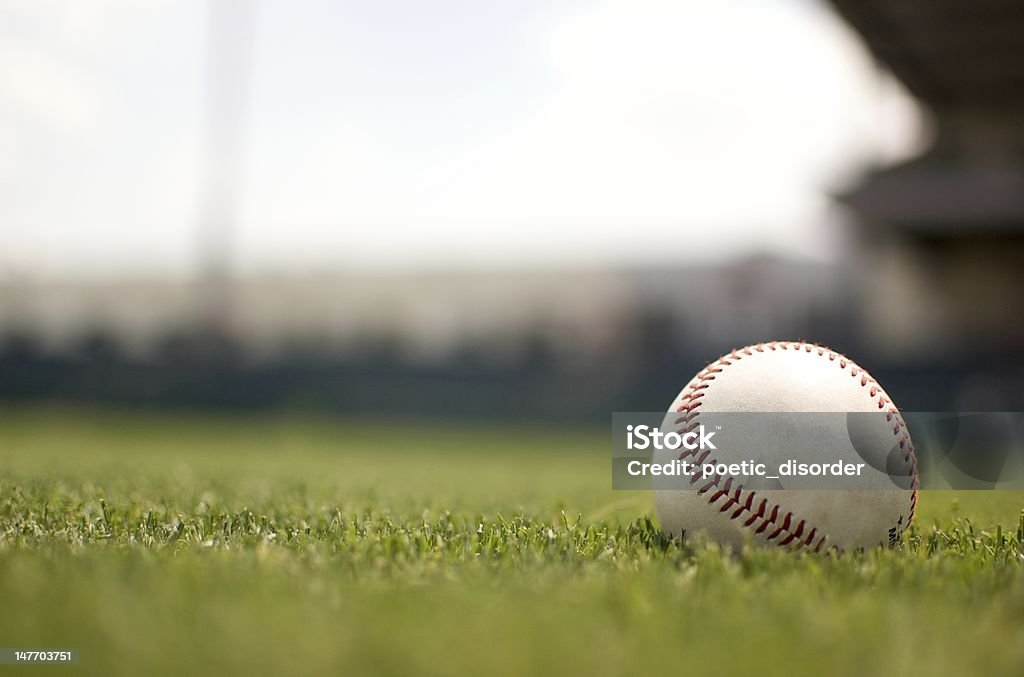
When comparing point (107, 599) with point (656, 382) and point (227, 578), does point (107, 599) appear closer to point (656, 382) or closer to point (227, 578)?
point (227, 578)

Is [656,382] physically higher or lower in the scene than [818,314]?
lower

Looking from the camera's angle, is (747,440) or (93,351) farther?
(93,351)

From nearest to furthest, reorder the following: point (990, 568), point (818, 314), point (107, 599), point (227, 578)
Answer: point (107, 599), point (227, 578), point (990, 568), point (818, 314)

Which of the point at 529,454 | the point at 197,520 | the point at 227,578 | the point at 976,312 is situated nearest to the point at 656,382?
the point at 529,454

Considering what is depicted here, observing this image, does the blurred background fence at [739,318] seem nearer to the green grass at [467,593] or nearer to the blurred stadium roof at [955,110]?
the blurred stadium roof at [955,110]

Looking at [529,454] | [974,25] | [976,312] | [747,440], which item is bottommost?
[529,454]

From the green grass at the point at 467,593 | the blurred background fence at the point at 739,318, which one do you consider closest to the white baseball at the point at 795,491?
the green grass at the point at 467,593
